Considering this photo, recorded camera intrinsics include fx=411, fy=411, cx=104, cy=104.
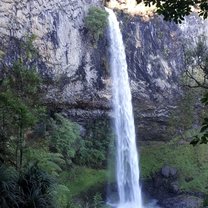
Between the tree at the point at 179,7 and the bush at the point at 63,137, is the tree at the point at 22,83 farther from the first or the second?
the tree at the point at 179,7

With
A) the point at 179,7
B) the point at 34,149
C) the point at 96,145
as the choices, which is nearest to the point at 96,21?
the point at 96,145

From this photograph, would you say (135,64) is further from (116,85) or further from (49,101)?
(49,101)

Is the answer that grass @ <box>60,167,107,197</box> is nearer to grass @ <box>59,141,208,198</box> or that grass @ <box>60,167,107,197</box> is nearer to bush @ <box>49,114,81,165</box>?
grass @ <box>59,141,208,198</box>

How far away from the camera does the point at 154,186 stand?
20.4 m

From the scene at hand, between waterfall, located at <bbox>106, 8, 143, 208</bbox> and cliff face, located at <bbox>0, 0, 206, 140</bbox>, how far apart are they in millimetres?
424

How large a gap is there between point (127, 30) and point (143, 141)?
6.20 metres

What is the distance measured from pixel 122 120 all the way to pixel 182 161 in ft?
12.6

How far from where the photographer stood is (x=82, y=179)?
63.3 feet

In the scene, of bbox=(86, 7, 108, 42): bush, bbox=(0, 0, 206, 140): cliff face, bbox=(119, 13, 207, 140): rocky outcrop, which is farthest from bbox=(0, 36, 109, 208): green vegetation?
bbox=(119, 13, 207, 140): rocky outcrop

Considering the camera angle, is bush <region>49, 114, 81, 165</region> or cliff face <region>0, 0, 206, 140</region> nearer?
cliff face <region>0, 0, 206, 140</region>

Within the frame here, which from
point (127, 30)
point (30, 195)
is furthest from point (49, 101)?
point (30, 195)

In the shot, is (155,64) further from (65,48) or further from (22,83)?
(22,83)

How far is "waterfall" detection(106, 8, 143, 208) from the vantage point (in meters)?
19.8

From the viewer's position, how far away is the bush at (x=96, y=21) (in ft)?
61.3
